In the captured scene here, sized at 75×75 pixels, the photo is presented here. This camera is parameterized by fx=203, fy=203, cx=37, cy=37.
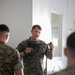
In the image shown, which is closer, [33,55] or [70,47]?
[70,47]

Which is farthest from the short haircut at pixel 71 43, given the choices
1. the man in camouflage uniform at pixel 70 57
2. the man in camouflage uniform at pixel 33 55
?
the man in camouflage uniform at pixel 33 55

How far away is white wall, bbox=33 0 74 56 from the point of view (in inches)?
160

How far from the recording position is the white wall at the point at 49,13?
406 centimetres

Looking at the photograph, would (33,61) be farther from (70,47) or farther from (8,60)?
(70,47)

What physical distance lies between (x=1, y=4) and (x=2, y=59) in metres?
2.13

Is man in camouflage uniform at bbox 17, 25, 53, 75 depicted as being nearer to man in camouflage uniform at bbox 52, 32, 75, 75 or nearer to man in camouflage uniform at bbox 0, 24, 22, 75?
man in camouflage uniform at bbox 0, 24, 22, 75

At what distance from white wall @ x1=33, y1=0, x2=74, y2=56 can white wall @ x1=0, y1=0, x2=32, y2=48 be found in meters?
0.15

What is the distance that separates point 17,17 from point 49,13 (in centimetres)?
96

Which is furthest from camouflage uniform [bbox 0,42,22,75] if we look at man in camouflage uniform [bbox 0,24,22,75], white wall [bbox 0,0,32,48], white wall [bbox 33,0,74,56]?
white wall [bbox 33,0,74,56]

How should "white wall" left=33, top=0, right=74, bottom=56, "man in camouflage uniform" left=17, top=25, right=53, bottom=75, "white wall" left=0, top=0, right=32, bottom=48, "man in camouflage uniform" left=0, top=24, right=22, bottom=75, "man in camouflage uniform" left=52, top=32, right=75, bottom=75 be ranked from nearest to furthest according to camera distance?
1. "man in camouflage uniform" left=52, top=32, right=75, bottom=75
2. "man in camouflage uniform" left=0, top=24, right=22, bottom=75
3. "man in camouflage uniform" left=17, top=25, right=53, bottom=75
4. "white wall" left=0, top=0, right=32, bottom=48
5. "white wall" left=33, top=0, right=74, bottom=56

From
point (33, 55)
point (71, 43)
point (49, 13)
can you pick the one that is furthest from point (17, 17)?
point (71, 43)

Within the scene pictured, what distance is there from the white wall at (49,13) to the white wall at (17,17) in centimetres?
15

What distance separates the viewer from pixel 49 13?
15.1 ft

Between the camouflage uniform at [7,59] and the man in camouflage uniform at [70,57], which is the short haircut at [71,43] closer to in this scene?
the man in camouflage uniform at [70,57]
